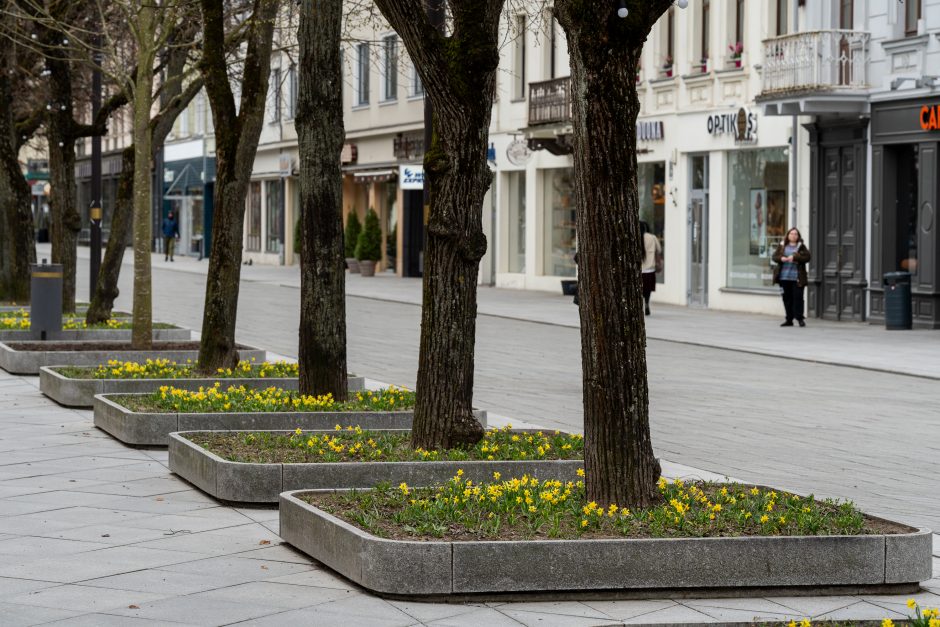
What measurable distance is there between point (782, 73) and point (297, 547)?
73.8 ft

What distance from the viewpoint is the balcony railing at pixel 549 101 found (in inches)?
1457

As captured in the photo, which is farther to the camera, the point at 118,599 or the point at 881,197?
the point at 881,197

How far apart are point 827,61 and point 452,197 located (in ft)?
64.9

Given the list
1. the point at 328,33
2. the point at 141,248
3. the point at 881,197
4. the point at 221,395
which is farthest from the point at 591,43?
the point at 881,197

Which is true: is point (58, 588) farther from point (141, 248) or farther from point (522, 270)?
point (522, 270)

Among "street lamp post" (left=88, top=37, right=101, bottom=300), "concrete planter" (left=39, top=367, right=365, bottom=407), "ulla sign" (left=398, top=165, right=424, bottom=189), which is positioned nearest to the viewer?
"concrete planter" (left=39, top=367, right=365, bottom=407)

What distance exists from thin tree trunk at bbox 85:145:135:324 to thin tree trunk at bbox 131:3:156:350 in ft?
11.1

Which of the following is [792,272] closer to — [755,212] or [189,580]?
[755,212]

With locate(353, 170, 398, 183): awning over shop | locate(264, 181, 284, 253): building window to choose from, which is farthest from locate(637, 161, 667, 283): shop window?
locate(264, 181, 284, 253): building window

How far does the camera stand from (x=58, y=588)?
707 centimetres

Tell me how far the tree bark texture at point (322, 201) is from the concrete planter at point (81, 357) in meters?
4.74

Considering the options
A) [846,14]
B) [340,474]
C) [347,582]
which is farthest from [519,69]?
[347,582]

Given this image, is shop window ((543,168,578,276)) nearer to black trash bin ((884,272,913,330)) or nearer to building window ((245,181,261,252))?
black trash bin ((884,272,913,330))

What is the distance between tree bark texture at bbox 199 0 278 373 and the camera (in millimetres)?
14336
